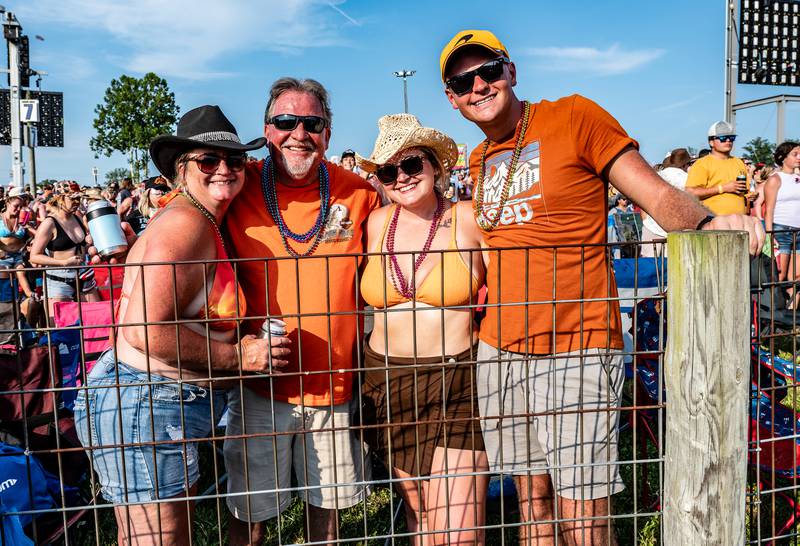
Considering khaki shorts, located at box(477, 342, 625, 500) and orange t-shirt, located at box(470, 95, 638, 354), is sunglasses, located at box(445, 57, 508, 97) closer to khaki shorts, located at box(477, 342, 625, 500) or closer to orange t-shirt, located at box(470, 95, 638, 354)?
orange t-shirt, located at box(470, 95, 638, 354)

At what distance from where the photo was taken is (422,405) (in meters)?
2.51

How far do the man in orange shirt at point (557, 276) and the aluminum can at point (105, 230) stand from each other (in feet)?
5.28

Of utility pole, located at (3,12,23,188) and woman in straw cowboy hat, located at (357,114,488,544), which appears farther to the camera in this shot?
utility pole, located at (3,12,23,188)

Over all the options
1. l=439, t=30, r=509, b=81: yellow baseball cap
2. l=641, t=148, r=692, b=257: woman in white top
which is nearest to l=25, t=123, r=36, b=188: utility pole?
l=641, t=148, r=692, b=257: woman in white top

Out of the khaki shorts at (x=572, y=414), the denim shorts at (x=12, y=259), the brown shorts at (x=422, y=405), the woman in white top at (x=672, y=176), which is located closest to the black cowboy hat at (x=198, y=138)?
the brown shorts at (x=422, y=405)

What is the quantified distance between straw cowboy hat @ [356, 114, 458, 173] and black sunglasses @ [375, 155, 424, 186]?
0.03 meters

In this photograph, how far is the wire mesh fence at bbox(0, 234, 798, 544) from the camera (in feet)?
6.46

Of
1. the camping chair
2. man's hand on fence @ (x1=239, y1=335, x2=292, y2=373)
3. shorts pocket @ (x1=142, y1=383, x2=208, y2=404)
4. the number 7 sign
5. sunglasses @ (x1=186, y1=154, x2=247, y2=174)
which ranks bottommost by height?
the camping chair

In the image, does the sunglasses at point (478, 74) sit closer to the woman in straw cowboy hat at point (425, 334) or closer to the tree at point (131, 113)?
the woman in straw cowboy hat at point (425, 334)

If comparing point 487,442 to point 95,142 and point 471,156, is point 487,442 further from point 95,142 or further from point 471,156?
point 95,142

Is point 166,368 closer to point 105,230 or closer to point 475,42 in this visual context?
point 105,230

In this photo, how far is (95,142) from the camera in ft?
175

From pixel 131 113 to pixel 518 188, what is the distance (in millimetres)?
55850

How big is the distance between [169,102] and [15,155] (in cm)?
3532
